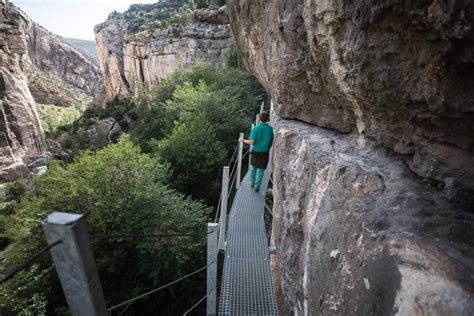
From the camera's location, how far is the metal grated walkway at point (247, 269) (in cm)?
432

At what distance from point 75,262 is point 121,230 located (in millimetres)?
8277

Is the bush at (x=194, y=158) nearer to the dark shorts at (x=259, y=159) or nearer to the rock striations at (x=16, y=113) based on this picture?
the dark shorts at (x=259, y=159)

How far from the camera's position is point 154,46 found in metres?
40.0

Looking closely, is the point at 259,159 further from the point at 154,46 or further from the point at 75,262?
the point at 154,46

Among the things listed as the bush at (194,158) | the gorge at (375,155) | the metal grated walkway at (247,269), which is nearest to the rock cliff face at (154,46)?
the bush at (194,158)

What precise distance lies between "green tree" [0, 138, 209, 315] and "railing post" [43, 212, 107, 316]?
7.13 metres

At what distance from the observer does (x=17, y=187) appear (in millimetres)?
21531

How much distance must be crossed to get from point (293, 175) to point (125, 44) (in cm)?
5044

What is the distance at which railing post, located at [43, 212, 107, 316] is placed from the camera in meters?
1.56

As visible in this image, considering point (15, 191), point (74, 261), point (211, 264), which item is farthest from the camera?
point (15, 191)

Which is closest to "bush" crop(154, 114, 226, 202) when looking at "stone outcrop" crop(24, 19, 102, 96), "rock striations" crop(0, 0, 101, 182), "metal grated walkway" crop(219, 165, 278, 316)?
"metal grated walkway" crop(219, 165, 278, 316)

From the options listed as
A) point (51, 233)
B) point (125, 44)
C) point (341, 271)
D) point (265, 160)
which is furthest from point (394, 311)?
point (125, 44)

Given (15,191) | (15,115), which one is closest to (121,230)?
(15,191)

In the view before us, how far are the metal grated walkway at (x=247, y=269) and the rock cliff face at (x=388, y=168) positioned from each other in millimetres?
575
